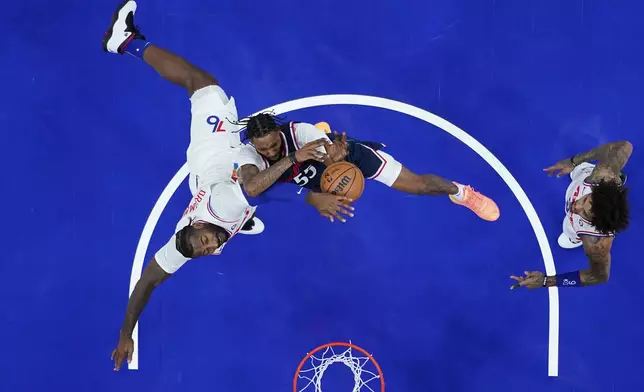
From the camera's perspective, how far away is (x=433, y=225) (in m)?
5.80

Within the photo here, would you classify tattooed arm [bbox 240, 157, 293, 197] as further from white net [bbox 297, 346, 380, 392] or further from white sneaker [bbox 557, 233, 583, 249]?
white sneaker [bbox 557, 233, 583, 249]

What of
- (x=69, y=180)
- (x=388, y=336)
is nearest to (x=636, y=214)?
(x=388, y=336)

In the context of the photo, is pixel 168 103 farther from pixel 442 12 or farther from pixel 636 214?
pixel 636 214

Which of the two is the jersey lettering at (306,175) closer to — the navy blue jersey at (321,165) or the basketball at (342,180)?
the navy blue jersey at (321,165)

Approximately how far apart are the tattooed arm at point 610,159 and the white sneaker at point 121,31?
4.76 meters

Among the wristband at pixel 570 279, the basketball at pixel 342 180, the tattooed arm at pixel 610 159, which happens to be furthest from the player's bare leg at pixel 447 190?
the tattooed arm at pixel 610 159

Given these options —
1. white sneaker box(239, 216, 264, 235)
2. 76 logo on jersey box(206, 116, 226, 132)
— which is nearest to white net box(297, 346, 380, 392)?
white sneaker box(239, 216, 264, 235)

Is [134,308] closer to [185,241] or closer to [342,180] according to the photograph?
[185,241]

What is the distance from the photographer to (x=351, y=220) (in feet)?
19.3

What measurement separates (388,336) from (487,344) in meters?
1.10

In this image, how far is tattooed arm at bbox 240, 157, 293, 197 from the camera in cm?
435

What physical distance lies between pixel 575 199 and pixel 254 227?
10.6 ft

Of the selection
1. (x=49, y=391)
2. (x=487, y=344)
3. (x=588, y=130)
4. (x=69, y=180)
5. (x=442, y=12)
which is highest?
(x=442, y=12)

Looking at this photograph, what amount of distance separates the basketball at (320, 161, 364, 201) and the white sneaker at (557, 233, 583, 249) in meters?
2.53
